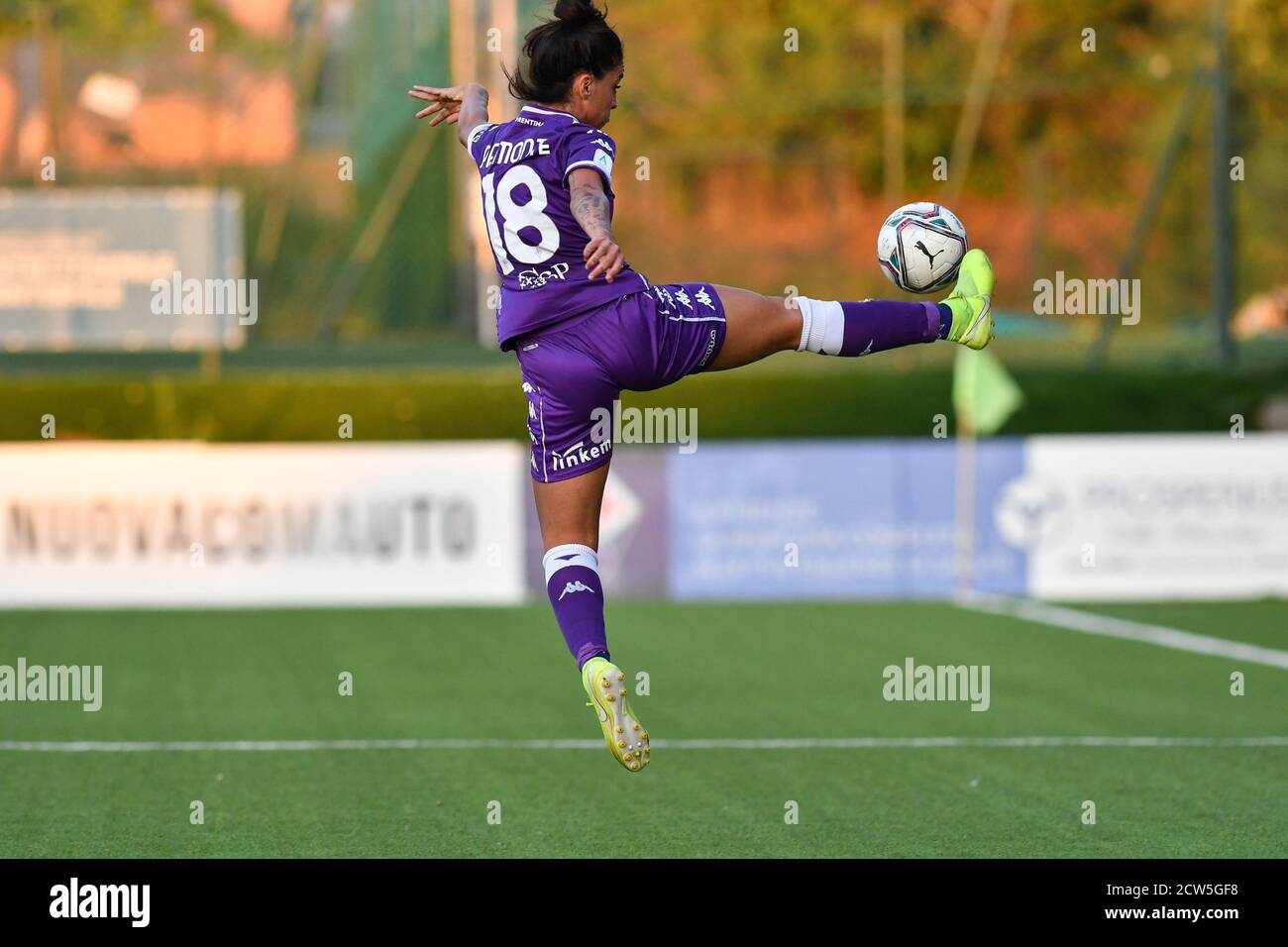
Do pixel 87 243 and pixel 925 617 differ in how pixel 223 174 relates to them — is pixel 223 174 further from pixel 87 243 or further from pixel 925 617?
pixel 925 617

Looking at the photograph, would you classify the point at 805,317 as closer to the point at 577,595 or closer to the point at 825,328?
the point at 825,328

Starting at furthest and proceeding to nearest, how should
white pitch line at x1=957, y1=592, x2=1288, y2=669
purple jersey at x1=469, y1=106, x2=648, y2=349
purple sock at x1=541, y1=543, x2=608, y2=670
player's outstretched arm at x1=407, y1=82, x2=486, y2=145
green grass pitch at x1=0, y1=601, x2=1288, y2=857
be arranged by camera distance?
white pitch line at x1=957, y1=592, x2=1288, y2=669, green grass pitch at x1=0, y1=601, x2=1288, y2=857, player's outstretched arm at x1=407, y1=82, x2=486, y2=145, purple sock at x1=541, y1=543, x2=608, y2=670, purple jersey at x1=469, y1=106, x2=648, y2=349

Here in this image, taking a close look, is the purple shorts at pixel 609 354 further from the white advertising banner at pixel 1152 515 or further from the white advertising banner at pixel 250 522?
the white advertising banner at pixel 1152 515

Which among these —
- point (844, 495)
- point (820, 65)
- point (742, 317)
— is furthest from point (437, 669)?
point (820, 65)

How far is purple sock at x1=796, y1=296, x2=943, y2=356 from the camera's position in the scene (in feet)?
21.4

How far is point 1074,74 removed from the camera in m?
22.5

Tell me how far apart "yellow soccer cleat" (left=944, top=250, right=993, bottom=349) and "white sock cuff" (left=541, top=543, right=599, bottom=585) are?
4.38 feet

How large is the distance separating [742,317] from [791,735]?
13.4 feet

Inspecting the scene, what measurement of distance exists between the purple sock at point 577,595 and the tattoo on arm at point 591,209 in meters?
1.11

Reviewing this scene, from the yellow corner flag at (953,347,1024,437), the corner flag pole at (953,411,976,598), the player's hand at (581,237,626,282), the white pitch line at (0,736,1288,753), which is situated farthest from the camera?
the corner flag pole at (953,411,976,598)

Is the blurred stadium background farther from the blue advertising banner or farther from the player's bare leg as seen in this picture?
the player's bare leg

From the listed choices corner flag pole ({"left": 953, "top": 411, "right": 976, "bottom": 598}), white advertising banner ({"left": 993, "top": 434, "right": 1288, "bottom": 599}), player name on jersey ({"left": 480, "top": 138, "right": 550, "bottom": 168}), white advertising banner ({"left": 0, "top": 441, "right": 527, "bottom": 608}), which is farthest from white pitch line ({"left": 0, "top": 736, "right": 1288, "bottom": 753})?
corner flag pole ({"left": 953, "top": 411, "right": 976, "bottom": 598})

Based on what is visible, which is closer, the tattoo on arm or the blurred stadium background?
the tattoo on arm

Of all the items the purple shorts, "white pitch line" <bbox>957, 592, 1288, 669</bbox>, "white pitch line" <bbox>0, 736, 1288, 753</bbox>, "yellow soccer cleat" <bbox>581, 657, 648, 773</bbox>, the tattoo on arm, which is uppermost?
the tattoo on arm
